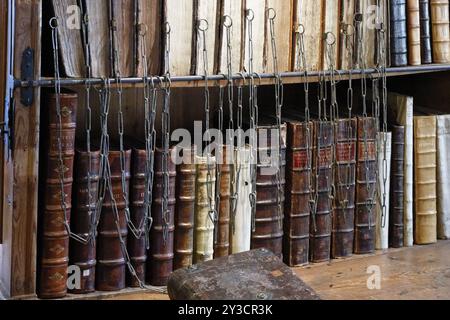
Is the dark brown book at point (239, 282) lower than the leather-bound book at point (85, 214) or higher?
lower

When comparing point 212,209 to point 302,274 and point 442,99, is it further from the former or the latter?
point 442,99

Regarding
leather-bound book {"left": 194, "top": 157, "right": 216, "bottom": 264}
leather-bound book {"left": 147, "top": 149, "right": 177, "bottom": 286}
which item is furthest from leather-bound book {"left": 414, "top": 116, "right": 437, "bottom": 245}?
leather-bound book {"left": 147, "top": 149, "right": 177, "bottom": 286}

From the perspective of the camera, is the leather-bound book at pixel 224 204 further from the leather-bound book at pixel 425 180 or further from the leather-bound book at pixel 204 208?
the leather-bound book at pixel 425 180

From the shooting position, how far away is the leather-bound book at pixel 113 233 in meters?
2.14

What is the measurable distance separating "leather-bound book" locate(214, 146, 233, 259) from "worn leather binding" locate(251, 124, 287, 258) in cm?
8

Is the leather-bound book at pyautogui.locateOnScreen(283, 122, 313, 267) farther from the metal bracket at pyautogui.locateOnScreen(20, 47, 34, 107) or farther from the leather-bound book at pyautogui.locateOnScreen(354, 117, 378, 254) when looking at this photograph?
the metal bracket at pyautogui.locateOnScreen(20, 47, 34, 107)

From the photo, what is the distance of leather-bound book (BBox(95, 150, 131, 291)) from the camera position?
7.03 feet

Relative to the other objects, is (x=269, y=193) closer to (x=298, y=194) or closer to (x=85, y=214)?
(x=298, y=194)

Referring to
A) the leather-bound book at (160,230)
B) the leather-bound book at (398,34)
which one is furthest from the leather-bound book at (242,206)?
the leather-bound book at (398,34)

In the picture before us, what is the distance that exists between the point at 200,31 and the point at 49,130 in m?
0.43

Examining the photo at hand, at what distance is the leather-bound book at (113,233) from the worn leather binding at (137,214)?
17 mm

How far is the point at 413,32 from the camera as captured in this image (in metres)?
2.45

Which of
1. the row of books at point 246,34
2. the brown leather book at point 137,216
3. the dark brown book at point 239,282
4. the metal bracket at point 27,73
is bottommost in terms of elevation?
the dark brown book at point 239,282

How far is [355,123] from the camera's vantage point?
2.40 metres
